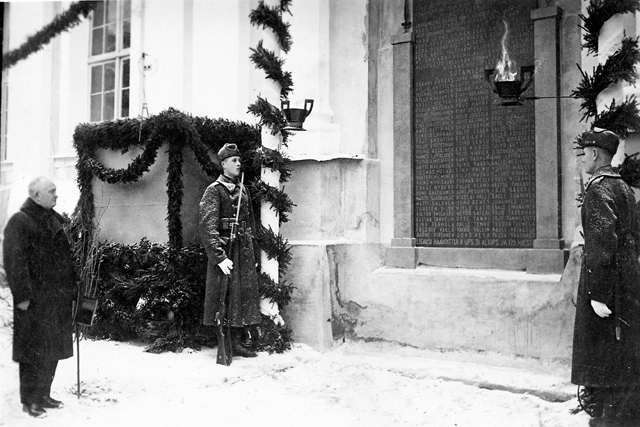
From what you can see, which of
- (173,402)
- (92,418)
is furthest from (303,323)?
(92,418)

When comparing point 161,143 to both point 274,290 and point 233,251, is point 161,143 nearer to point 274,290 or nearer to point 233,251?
point 233,251

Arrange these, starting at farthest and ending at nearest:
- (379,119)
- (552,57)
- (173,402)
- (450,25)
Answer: (379,119) → (450,25) → (552,57) → (173,402)

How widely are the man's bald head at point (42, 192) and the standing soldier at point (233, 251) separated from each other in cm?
181

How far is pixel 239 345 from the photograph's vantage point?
5848mm

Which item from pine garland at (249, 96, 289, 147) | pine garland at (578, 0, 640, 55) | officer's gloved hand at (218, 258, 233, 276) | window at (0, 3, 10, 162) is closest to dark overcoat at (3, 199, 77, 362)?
window at (0, 3, 10, 162)

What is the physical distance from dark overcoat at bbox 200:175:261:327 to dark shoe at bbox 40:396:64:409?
5.56 ft

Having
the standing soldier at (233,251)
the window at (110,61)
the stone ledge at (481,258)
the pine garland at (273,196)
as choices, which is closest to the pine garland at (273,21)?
the standing soldier at (233,251)

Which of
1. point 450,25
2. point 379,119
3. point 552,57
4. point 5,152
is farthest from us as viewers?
point 379,119

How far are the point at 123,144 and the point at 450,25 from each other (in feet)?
11.4

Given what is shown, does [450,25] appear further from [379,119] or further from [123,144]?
[123,144]

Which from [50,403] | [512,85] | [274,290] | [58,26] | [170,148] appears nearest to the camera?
[58,26]

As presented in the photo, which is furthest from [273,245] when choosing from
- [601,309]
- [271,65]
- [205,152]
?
[601,309]

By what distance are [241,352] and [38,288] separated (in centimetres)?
234

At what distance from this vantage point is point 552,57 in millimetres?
5387
